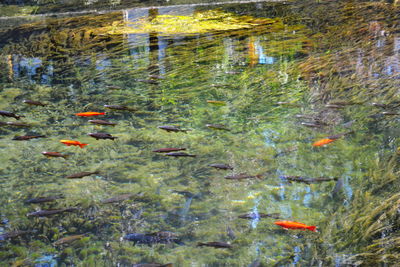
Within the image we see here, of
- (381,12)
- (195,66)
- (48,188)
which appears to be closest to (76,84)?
(195,66)

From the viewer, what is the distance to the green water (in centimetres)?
263

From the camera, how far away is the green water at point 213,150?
2.63 m

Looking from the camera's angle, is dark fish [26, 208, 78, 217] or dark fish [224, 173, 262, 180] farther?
dark fish [224, 173, 262, 180]

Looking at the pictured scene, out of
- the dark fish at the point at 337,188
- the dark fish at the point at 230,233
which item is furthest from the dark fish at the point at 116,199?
the dark fish at the point at 337,188

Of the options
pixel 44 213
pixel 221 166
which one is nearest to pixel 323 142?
pixel 221 166

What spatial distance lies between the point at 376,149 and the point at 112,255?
8.65 ft

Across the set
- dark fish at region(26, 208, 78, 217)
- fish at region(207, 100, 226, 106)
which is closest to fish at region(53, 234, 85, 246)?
dark fish at region(26, 208, 78, 217)

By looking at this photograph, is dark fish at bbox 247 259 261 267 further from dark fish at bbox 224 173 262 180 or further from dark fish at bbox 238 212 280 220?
dark fish at bbox 224 173 262 180

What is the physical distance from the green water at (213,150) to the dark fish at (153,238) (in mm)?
40

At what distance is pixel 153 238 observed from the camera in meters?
2.70

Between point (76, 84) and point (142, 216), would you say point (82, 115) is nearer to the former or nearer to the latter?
point (76, 84)

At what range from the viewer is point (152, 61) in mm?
6688

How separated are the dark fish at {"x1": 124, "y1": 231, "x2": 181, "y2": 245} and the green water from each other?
0.13ft

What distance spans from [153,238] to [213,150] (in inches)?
54.6
